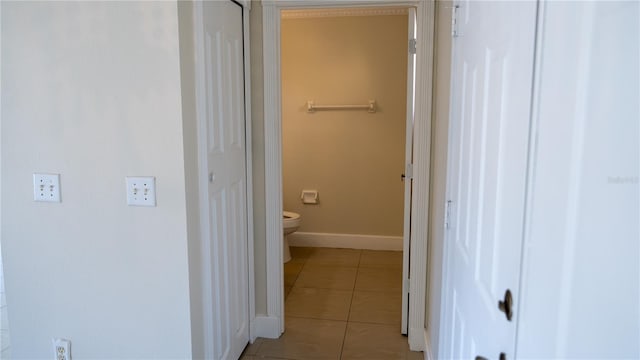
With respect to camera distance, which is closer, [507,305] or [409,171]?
[507,305]

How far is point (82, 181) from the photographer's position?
1785 mm

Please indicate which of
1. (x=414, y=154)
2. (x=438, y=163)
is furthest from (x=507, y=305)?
(x=414, y=154)

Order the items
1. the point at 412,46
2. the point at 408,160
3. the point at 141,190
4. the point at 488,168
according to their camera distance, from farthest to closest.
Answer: the point at 408,160, the point at 412,46, the point at 141,190, the point at 488,168

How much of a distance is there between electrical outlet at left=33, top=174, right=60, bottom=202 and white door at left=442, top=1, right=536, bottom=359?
5.20ft

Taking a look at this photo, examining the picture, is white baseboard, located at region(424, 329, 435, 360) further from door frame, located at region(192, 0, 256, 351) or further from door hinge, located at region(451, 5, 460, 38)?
door hinge, located at region(451, 5, 460, 38)

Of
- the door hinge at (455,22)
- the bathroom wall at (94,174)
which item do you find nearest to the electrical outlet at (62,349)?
the bathroom wall at (94,174)

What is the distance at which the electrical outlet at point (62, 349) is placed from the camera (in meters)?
1.90

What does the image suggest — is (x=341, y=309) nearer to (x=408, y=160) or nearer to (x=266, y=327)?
(x=266, y=327)

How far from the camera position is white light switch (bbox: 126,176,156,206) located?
5.70ft

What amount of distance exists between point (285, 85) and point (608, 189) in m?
3.88

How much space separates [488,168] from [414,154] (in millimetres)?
1438

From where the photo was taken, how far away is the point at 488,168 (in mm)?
1076

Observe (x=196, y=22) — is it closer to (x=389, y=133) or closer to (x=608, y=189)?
(x=608, y=189)

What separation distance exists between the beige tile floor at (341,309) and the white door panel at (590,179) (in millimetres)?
2001
